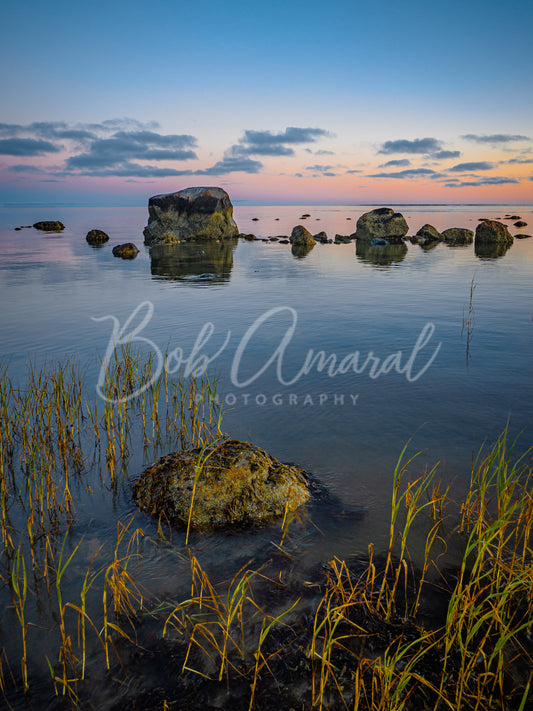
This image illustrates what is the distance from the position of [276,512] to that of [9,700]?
3316 millimetres

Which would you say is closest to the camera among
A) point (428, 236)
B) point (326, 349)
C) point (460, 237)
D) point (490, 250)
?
point (326, 349)

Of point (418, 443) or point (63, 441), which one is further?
point (418, 443)

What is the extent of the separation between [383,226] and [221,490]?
5284cm

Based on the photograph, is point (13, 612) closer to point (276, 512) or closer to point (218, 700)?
point (218, 700)

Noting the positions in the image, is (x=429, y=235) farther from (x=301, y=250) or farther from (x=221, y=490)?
(x=221, y=490)

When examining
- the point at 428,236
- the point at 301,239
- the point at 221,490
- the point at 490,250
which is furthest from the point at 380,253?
the point at 221,490

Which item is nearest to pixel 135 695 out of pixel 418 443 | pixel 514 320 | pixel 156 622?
pixel 156 622

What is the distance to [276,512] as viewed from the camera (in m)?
6.05

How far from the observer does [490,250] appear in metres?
42.5

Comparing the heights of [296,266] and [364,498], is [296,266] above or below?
above

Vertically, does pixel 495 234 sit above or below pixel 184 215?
below

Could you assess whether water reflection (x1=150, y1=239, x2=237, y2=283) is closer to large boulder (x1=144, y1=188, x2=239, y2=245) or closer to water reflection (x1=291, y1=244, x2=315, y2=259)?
large boulder (x1=144, y1=188, x2=239, y2=245)

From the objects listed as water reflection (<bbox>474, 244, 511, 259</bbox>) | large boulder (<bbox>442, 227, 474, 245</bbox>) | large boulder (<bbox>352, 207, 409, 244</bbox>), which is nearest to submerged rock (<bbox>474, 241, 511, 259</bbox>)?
water reflection (<bbox>474, 244, 511, 259</bbox>)

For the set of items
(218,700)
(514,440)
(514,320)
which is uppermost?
(514,320)
